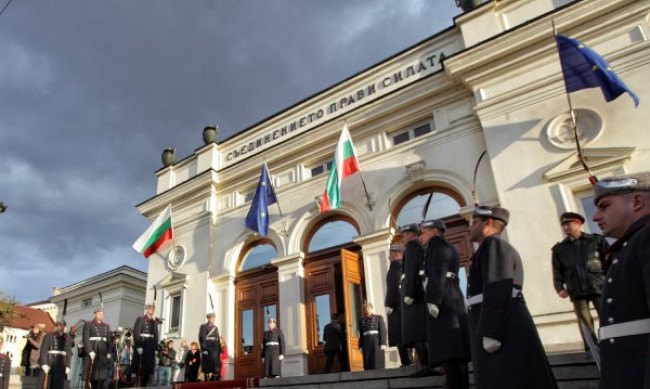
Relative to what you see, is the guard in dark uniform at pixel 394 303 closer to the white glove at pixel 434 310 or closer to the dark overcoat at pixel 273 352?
the white glove at pixel 434 310

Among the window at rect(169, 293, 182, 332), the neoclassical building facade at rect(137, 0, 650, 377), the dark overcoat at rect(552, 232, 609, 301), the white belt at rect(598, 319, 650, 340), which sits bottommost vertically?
the white belt at rect(598, 319, 650, 340)

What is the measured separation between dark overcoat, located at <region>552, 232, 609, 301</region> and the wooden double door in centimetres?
517

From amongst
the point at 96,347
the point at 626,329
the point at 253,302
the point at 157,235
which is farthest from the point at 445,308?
the point at 157,235

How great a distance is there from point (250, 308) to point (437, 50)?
8132 mm

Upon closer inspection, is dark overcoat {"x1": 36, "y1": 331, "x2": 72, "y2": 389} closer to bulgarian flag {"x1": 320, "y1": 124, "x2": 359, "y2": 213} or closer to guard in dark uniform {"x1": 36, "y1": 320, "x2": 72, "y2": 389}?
guard in dark uniform {"x1": 36, "y1": 320, "x2": 72, "y2": 389}

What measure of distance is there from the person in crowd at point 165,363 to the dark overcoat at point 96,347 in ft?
8.20

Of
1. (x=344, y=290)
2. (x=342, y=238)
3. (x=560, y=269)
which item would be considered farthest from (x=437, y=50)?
(x=560, y=269)

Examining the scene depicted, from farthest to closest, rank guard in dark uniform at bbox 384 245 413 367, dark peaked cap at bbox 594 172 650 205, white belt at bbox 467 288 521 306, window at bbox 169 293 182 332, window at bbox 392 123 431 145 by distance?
window at bbox 169 293 182 332, window at bbox 392 123 431 145, guard in dark uniform at bbox 384 245 413 367, white belt at bbox 467 288 521 306, dark peaked cap at bbox 594 172 650 205

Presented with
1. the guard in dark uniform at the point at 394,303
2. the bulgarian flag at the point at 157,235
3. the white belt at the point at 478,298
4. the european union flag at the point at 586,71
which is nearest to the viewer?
the white belt at the point at 478,298

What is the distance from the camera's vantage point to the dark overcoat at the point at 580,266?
5414 mm

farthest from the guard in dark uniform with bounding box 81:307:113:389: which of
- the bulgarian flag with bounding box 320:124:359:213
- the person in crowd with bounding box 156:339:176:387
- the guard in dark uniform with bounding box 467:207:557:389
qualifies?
the guard in dark uniform with bounding box 467:207:557:389

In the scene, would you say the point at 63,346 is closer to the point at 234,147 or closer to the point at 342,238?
→ the point at 342,238

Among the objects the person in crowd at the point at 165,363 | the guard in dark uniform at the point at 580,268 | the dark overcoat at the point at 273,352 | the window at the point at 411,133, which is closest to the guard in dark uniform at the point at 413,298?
the guard in dark uniform at the point at 580,268

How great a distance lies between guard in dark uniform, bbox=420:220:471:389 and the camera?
4.04 meters
